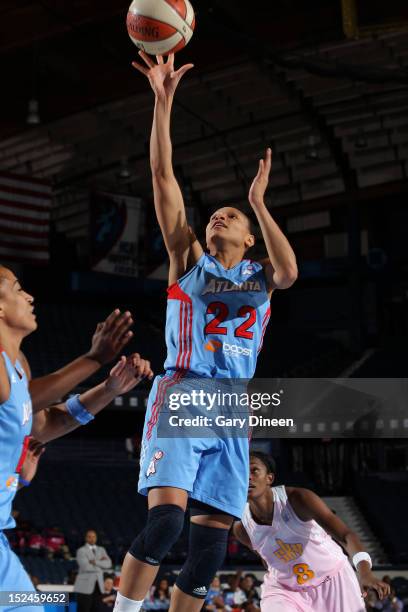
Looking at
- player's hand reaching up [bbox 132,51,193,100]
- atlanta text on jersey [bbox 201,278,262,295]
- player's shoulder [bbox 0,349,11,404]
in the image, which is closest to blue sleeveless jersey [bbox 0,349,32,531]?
player's shoulder [bbox 0,349,11,404]

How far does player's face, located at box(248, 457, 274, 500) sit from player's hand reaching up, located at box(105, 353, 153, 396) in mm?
1869

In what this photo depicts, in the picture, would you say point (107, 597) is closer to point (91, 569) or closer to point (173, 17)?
point (91, 569)

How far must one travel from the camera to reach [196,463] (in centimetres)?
460

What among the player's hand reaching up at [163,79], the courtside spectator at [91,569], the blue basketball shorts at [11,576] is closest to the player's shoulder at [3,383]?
the blue basketball shorts at [11,576]

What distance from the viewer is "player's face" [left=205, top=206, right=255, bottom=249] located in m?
5.21

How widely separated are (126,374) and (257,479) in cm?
195

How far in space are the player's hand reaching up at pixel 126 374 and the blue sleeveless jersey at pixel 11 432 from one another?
2.03 feet

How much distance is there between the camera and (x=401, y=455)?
2488 cm

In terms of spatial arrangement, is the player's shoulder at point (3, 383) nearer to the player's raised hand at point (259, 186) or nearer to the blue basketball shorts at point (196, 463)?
the blue basketball shorts at point (196, 463)

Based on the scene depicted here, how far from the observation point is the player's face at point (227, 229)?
5.21m

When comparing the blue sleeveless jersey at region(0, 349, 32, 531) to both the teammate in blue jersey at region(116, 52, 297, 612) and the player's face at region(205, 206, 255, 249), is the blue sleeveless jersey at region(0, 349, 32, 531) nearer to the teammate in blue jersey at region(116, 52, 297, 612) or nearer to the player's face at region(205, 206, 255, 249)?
the teammate in blue jersey at region(116, 52, 297, 612)

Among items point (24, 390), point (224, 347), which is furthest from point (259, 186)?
point (24, 390)

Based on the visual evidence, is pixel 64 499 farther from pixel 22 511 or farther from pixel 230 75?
pixel 230 75

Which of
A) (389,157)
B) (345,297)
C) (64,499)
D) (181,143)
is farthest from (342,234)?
(64,499)
